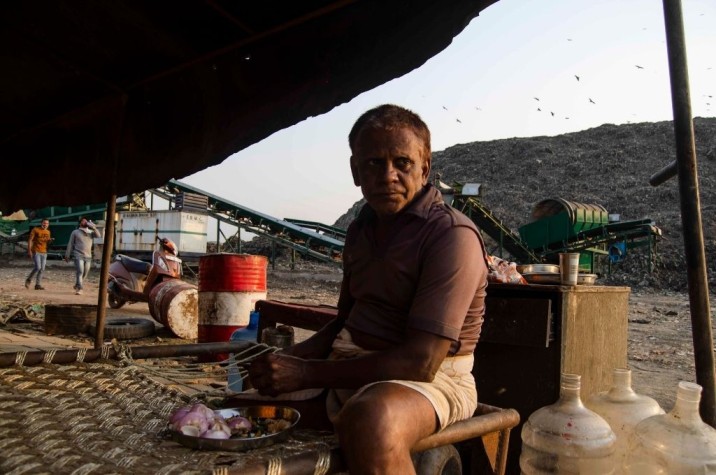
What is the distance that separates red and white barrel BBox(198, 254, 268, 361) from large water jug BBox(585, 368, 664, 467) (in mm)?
4191

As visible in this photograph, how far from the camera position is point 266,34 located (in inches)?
98.5

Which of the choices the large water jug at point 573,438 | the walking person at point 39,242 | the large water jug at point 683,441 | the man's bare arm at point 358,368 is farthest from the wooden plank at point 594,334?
the walking person at point 39,242

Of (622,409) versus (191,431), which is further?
(622,409)

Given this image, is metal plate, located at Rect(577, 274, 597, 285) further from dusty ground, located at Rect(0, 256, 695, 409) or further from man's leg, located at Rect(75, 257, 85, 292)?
man's leg, located at Rect(75, 257, 85, 292)

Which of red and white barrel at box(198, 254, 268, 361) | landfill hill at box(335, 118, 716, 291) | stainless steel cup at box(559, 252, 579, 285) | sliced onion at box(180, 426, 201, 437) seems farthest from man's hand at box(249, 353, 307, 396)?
landfill hill at box(335, 118, 716, 291)

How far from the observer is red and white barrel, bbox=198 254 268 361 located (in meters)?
5.85

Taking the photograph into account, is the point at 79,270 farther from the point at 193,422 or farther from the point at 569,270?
the point at 569,270

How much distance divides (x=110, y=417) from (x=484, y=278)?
1.62 m

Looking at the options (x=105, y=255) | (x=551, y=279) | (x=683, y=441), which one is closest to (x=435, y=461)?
(x=683, y=441)

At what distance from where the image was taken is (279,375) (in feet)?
6.20

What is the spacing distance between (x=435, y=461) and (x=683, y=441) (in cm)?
98

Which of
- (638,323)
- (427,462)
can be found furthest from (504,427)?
(638,323)

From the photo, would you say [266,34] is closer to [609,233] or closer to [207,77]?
[207,77]

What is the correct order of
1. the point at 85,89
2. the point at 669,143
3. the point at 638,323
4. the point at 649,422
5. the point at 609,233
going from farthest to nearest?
the point at 669,143 → the point at 609,233 → the point at 638,323 → the point at 85,89 → the point at 649,422
